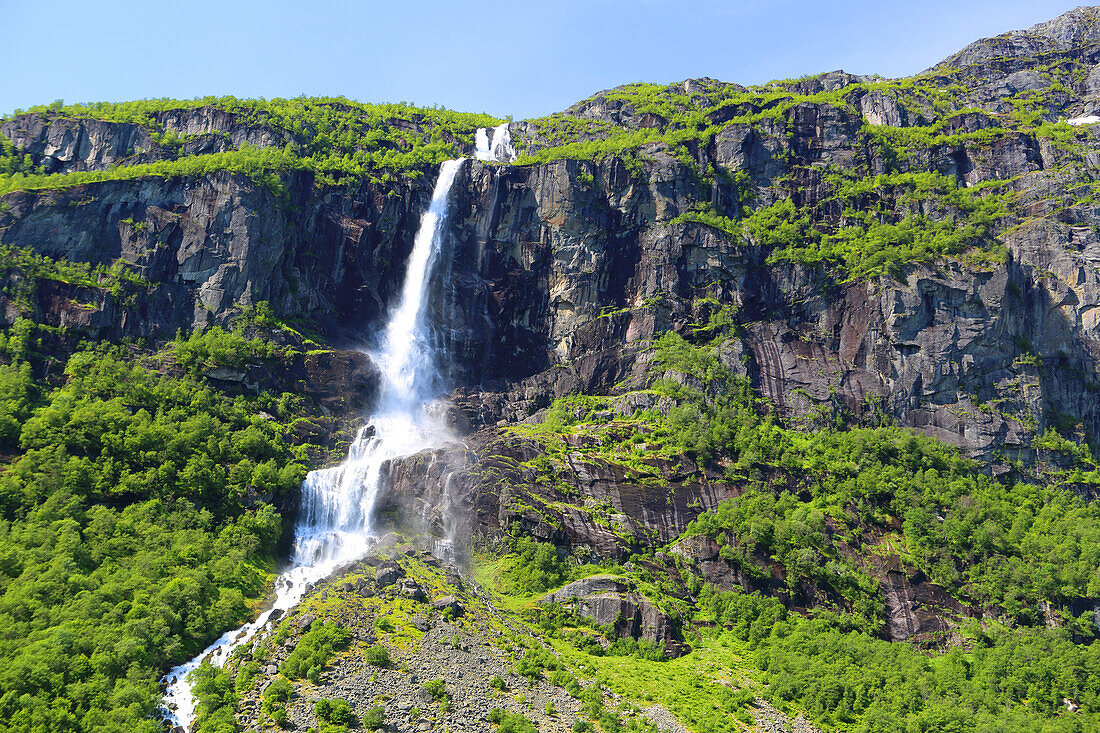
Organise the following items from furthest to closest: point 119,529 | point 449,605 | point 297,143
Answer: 1. point 297,143
2. point 119,529
3. point 449,605

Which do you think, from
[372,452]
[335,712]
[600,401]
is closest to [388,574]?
[335,712]

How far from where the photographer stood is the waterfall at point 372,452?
1584 inches

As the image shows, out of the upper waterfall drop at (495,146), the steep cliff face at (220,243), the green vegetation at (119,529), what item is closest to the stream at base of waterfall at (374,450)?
the upper waterfall drop at (495,146)

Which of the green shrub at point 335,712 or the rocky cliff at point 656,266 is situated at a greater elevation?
the rocky cliff at point 656,266

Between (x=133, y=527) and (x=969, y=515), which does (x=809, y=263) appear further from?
(x=133, y=527)

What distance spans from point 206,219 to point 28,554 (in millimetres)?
39789

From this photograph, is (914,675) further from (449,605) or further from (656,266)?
(656,266)

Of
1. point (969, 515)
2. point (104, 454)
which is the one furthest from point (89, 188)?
point (969, 515)

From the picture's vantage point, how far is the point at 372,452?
200 ft

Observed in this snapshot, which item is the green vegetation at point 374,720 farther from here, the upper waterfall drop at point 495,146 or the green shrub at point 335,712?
the upper waterfall drop at point 495,146

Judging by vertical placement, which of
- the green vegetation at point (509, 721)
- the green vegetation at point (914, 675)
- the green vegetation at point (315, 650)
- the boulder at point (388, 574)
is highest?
the boulder at point (388, 574)

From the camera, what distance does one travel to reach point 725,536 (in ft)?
170

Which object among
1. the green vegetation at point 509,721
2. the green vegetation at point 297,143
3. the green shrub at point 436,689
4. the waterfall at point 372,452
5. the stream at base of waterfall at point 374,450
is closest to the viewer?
the green vegetation at point 509,721

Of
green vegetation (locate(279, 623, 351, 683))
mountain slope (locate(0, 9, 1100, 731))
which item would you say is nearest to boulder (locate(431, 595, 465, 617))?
mountain slope (locate(0, 9, 1100, 731))
